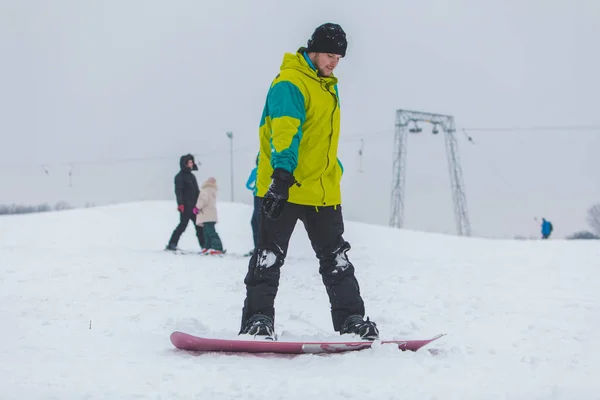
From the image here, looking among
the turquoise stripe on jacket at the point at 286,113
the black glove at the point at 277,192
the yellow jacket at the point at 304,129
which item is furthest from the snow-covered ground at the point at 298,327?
the turquoise stripe on jacket at the point at 286,113

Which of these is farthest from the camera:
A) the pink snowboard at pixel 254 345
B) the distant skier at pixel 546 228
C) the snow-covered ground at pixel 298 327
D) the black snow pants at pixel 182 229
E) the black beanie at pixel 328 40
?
the distant skier at pixel 546 228

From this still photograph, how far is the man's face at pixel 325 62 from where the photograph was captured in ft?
13.0

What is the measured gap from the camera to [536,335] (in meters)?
4.78

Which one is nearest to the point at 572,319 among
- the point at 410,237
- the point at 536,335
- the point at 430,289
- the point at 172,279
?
the point at 536,335

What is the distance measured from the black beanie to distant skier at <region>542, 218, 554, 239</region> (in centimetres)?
2800

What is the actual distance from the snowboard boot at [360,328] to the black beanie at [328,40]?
1.63 meters

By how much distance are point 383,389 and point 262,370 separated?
→ 60cm

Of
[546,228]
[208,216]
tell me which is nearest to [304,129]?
[208,216]

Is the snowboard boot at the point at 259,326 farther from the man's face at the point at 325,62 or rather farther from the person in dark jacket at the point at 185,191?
the person in dark jacket at the point at 185,191

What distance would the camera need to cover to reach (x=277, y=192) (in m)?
3.63

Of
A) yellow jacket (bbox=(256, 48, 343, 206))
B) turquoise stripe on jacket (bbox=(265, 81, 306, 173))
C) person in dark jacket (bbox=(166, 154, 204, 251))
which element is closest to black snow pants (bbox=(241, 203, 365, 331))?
yellow jacket (bbox=(256, 48, 343, 206))

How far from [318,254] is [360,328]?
57cm

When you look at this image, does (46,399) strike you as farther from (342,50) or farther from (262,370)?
(342,50)

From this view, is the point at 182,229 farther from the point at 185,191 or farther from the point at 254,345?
the point at 254,345
